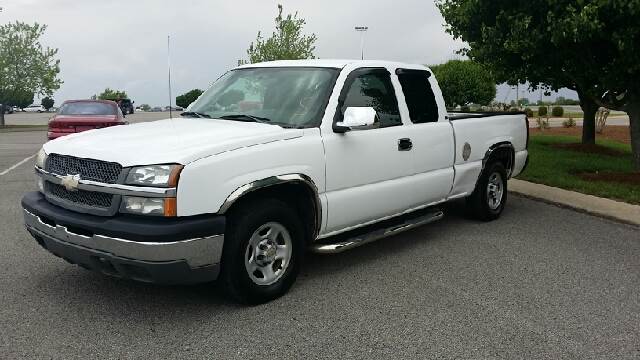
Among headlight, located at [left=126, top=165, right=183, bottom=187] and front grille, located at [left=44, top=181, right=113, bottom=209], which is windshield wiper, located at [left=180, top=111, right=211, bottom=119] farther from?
headlight, located at [left=126, top=165, right=183, bottom=187]

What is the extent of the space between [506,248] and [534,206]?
270cm

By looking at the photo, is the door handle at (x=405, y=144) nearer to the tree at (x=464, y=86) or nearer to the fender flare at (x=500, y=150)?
the fender flare at (x=500, y=150)

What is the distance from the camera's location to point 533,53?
1009 cm

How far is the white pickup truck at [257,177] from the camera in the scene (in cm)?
386

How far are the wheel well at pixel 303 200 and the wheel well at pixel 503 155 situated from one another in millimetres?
3035

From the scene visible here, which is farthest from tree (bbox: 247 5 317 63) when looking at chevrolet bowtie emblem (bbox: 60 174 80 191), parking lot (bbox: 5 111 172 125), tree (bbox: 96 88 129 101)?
tree (bbox: 96 88 129 101)

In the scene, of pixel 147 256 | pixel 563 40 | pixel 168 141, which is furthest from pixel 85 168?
pixel 563 40

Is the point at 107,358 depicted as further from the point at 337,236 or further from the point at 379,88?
the point at 379,88

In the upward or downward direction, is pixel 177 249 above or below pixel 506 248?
above

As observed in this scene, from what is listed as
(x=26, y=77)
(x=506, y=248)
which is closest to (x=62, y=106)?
(x=506, y=248)

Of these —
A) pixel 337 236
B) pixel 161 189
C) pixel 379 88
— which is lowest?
pixel 337 236

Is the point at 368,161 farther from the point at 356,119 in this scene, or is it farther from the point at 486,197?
the point at 486,197

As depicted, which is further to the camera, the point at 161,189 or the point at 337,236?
the point at 337,236

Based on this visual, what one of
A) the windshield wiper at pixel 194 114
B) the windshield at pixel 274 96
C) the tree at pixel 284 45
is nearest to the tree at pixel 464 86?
the tree at pixel 284 45
